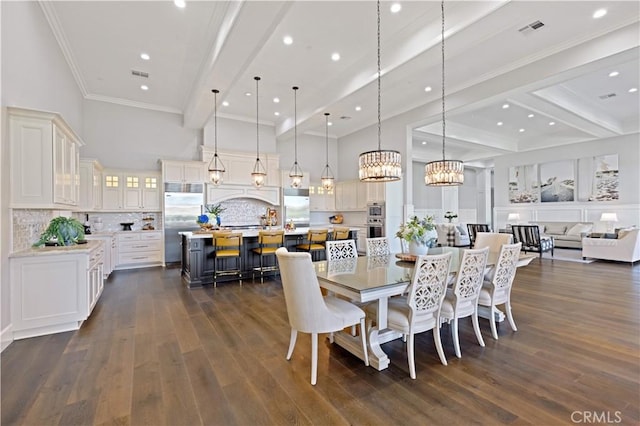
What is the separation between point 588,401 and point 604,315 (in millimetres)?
2292

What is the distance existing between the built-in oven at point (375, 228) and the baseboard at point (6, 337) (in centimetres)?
715

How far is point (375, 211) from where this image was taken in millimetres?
8508

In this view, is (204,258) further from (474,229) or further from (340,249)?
(474,229)

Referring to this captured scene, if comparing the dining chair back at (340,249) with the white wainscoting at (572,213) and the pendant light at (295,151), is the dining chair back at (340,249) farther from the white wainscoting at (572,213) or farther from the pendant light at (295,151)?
the white wainscoting at (572,213)

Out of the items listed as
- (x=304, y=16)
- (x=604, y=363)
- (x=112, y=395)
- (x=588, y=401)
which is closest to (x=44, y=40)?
(x=304, y=16)

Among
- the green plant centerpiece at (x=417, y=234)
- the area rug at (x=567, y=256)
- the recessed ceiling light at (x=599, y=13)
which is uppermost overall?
the recessed ceiling light at (x=599, y=13)

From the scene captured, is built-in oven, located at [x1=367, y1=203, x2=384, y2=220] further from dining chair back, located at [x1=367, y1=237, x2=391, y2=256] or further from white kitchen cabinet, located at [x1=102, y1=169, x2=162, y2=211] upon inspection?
white kitchen cabinet, located at [x1=102, y1=169, x2=162, y2=211]

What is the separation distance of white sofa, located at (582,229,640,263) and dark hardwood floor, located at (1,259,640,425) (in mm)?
4178

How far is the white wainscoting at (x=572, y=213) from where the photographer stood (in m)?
9.12

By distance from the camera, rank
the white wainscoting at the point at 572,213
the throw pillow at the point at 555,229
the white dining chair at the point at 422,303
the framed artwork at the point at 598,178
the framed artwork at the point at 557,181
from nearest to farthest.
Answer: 1. the white dining chair at the point at 422,303
2. the white wainscoting at the point at 572,213
3. the framed artwork at the point at 598,178
4. the throw pillow at the point at 555,229
5. the framed artwork at the point at 557,181

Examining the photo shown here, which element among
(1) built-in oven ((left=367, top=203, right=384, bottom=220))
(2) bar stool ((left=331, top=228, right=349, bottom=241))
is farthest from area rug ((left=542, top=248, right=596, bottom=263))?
(2) bar stool ((left=331, top=228, right=349, bottom=241))

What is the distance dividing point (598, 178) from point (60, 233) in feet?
44.9

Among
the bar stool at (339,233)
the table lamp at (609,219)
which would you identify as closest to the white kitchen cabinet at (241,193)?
the bar stool at (339,233)

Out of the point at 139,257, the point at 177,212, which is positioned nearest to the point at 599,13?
the point at 177,212
